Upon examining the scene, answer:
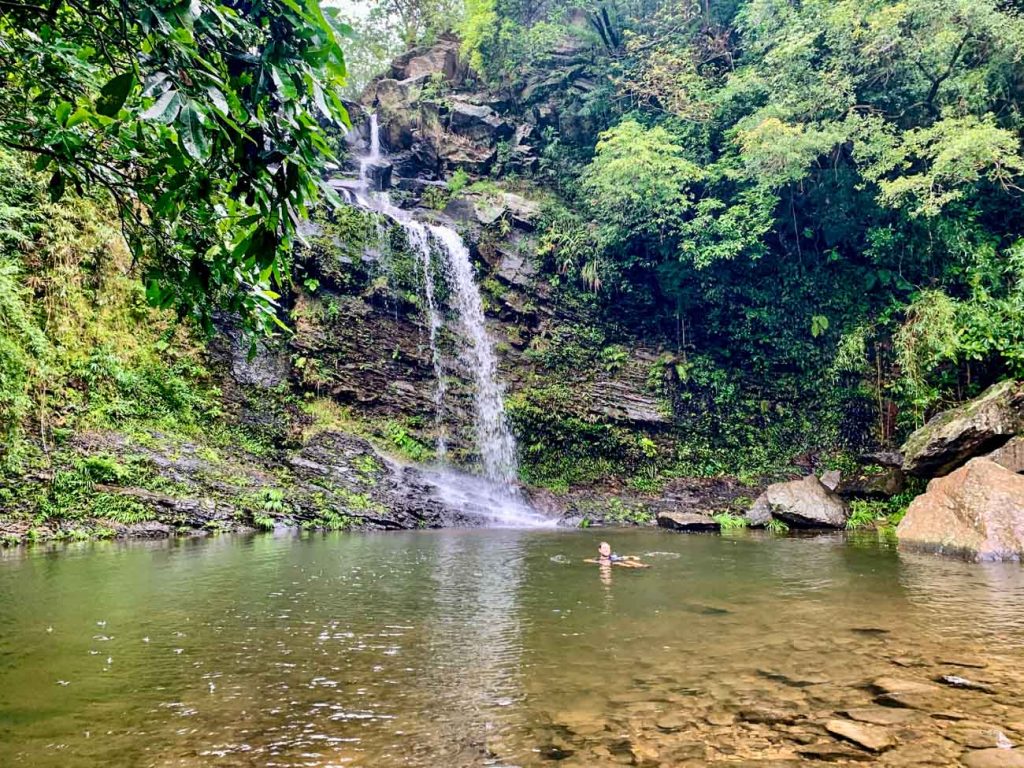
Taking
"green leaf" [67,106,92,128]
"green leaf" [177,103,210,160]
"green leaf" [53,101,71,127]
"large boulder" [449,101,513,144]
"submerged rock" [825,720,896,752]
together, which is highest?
"large boulder" [449,101,513,144]

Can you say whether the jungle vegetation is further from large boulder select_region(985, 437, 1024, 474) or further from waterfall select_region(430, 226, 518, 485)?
large boulder select_region(985, 437, 1024, 474)

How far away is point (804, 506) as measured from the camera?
13.5 metres

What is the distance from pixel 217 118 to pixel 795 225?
1771 cm

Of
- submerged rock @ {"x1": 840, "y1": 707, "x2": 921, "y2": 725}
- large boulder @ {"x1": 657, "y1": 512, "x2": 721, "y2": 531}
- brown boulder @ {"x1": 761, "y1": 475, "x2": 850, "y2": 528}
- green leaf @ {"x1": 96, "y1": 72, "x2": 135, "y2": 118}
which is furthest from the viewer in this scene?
large boulder @ {"x1": 657, "y1": 512, "x2": 721, "y2": 531}

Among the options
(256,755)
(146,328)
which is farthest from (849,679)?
(146,328)

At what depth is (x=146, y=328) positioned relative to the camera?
1426 centimetres

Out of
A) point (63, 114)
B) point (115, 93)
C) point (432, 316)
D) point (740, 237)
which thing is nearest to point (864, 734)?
point (115, 93)

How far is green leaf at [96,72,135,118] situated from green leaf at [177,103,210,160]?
14 centimetres

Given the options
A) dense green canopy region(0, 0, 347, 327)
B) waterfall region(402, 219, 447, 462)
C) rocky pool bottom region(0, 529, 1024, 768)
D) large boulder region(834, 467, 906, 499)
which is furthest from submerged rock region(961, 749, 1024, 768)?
waterfall region(402, 219, 447, 462)

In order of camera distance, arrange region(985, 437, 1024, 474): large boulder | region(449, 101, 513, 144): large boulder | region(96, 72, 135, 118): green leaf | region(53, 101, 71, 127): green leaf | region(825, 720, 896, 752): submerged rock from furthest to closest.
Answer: region(449, 101, 513, 144): large boulder → region(985, 437, 1024, 474): large boulder → region(825, 720, 896, 752): submerged rock → region(53, 101, 71, 127): green leaf → region(96, 72, 135, 118): green leaf

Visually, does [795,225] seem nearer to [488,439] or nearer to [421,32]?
[488,439]

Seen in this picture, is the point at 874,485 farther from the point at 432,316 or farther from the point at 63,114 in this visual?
the point at 63,114

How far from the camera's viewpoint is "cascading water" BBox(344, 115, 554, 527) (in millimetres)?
15883

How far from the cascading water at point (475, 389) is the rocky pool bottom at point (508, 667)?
8.05 m
